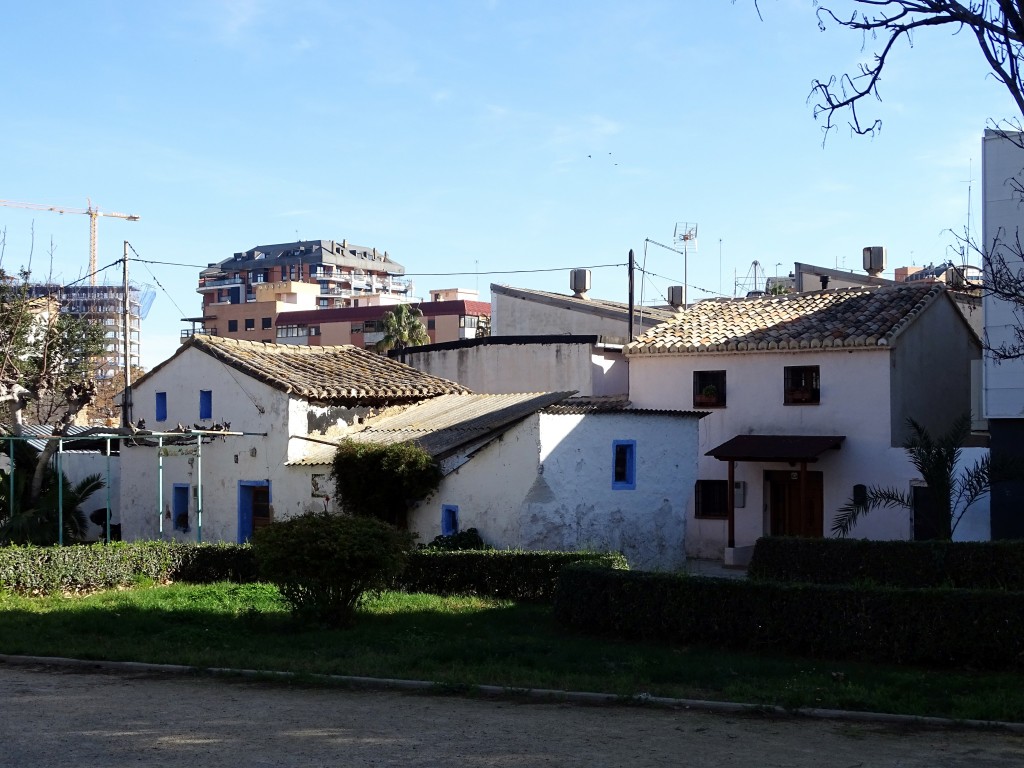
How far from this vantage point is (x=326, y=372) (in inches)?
1147

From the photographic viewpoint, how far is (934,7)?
10195 mm

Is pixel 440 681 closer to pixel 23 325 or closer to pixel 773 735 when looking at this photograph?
pixel 773 735

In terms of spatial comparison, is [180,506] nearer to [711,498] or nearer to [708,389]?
[711,498]

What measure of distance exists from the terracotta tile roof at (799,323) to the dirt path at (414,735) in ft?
63.9

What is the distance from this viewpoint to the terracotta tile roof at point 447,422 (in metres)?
23.6

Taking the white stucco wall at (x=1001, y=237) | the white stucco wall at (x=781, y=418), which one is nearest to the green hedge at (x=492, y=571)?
the white stucco wall at (x=1001, y=237)

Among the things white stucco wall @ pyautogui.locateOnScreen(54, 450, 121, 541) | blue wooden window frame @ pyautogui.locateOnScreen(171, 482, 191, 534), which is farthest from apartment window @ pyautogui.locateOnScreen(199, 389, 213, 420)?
white stucco wall @ pyautogui.locateOnScreen(54, 450, 121, 541)

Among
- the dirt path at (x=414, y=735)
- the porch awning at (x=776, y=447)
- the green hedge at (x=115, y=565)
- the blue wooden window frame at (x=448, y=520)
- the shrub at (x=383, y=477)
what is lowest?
the dirt path at (x=414, y=735)

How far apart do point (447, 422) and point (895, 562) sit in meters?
10.7

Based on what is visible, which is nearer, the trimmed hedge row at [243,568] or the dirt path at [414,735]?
the dirt path at [414,735]

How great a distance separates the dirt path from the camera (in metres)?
9.16

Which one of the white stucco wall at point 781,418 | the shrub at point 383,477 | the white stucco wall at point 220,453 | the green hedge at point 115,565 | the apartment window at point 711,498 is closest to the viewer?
the green hedge at point 115,565

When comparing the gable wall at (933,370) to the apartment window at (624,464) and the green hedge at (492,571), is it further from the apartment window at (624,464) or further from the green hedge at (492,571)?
the green hedge at (492,571)

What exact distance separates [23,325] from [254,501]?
21.7ft
